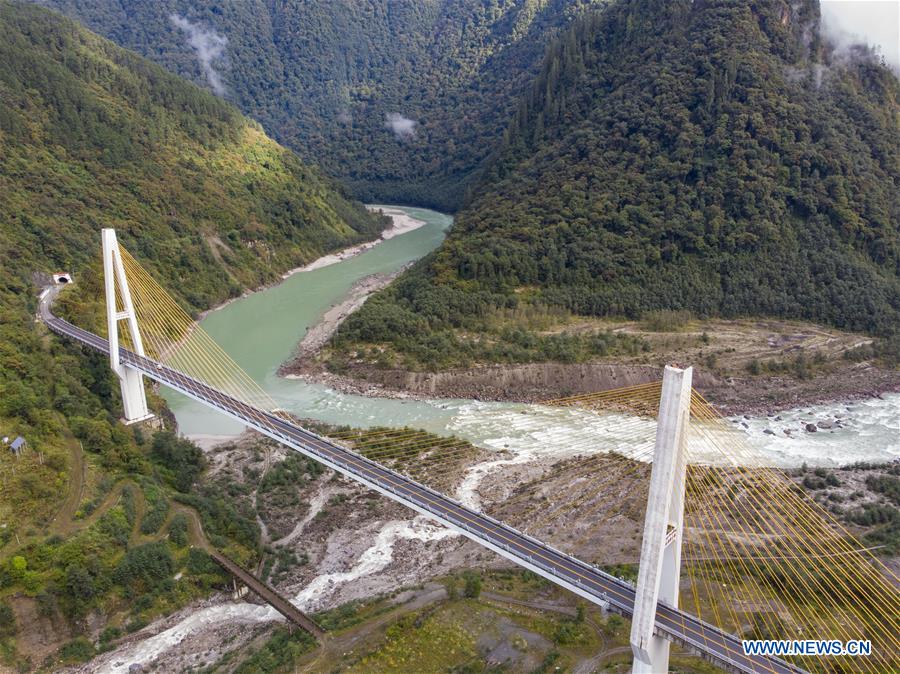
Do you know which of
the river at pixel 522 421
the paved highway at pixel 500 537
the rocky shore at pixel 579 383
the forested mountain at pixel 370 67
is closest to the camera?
the paved highway at pixel 500 537

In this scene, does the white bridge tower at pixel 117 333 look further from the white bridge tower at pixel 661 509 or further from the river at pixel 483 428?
the white bridge tower at pixel 661 509

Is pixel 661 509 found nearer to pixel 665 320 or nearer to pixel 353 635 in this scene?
pixel 353 635

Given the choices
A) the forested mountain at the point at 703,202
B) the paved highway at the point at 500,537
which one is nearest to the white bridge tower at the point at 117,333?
the paved highway at the point at 500,537

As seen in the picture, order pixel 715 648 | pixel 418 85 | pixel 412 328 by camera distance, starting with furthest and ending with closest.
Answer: pixel 418 85
pixel 412 328
pixel 715 648

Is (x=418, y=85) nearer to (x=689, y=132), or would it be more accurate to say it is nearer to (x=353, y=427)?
(x=689, y=132)

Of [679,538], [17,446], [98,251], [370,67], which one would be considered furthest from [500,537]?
[370,67]

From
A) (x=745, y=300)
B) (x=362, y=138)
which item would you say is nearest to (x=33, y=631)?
(x=745, y=300)

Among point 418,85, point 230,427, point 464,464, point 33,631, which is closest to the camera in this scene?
point 33,631
